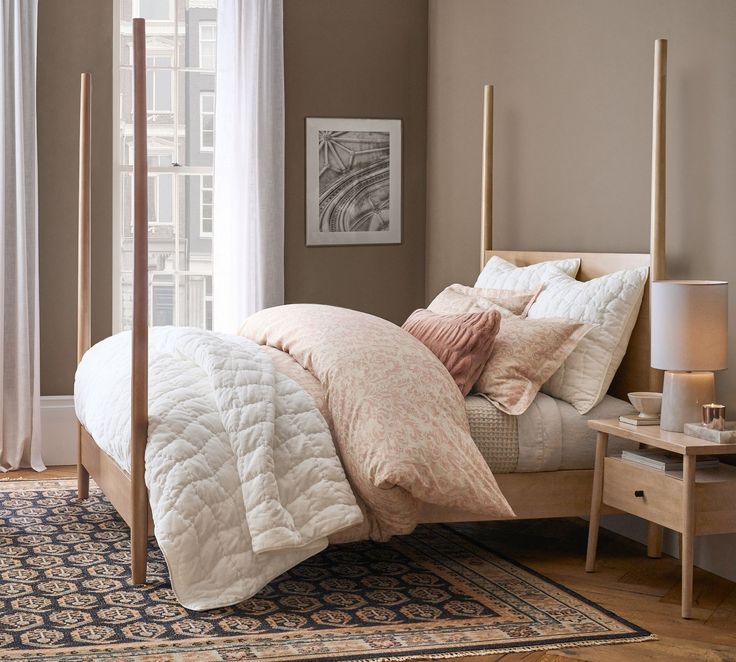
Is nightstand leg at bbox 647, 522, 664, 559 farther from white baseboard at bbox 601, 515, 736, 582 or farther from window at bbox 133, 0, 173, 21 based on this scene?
window at bbox 133, 0, 173, 21

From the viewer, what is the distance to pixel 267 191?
5.65 meters

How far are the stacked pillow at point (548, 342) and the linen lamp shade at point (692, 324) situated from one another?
49 cm

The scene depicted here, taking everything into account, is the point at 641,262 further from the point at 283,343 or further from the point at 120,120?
the point at 120,120

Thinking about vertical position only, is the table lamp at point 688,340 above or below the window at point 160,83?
below

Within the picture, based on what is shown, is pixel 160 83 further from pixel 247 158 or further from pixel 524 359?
pixel 524 359

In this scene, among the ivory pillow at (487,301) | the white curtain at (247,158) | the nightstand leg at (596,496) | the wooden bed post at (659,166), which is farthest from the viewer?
the white curtain at (247,158)

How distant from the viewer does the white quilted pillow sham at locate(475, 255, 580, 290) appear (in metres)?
4.11

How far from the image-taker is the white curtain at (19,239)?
205 inches

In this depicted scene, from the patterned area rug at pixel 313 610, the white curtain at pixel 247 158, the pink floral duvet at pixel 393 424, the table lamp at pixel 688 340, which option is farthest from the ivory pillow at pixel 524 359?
the white curtain at pixel 247 158

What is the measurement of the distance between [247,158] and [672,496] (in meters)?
3.29

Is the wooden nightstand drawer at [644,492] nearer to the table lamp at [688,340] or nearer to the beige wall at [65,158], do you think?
the table lamp at [688,340]

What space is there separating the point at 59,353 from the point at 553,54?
9.55 feet

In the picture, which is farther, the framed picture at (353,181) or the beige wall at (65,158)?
the framed picture at (353,181)

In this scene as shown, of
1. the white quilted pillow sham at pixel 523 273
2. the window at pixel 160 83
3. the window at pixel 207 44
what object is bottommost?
the white quilted pillow sham at pixel 523 273
